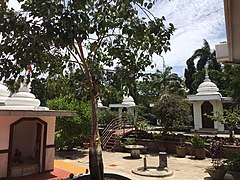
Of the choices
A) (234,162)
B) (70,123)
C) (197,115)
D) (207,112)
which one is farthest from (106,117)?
(234,162)

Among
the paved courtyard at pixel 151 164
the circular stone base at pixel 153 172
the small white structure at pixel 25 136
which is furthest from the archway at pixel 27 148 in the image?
the circular stone base at pixel 153 172

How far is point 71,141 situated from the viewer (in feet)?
44.8

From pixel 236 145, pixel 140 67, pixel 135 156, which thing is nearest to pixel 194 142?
pixel 236 145

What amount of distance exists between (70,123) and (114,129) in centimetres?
418

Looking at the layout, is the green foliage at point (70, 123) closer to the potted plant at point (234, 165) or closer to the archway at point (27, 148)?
the archway at point (27, 148)

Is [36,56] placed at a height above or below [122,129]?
above

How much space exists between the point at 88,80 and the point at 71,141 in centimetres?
860

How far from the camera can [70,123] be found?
43.1 ft

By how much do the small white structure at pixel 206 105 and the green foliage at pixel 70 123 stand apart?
10546 mm

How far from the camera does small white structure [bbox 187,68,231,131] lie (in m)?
19.2

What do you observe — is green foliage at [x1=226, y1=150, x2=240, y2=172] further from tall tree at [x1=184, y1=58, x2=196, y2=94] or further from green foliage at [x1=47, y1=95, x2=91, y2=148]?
tall tree at [x1=184, y1=58, x2=196, y2=94]

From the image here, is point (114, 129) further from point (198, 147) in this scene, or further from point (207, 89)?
point (207, 89)

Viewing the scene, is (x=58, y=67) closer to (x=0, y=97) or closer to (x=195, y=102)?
(x=0, y=97)

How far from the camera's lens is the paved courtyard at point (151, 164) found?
332 inches
